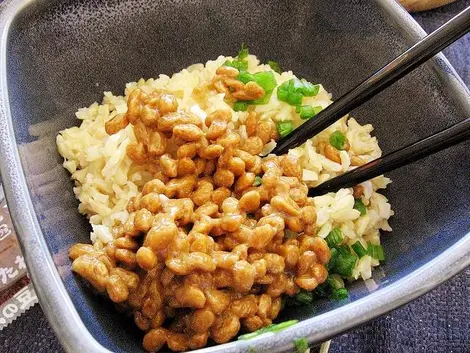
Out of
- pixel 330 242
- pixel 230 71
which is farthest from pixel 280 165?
pixel 230 71

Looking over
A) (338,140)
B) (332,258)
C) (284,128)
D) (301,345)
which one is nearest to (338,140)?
(338,140)

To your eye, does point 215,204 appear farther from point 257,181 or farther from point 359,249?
point 359,249

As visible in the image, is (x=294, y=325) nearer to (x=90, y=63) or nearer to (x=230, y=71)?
(x=230, y=71)

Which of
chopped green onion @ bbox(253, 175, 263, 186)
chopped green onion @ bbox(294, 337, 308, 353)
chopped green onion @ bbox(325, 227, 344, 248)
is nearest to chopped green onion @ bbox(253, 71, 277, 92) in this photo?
chopped green onion @ bbox(253, 175, 263, 186)

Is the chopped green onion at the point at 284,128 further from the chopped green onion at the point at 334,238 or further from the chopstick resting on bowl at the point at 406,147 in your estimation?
the chopped green onion at the point at 334,238

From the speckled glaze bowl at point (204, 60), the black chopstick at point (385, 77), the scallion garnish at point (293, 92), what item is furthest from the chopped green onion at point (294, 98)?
the speckled glaze bowl at point (204, 60)
